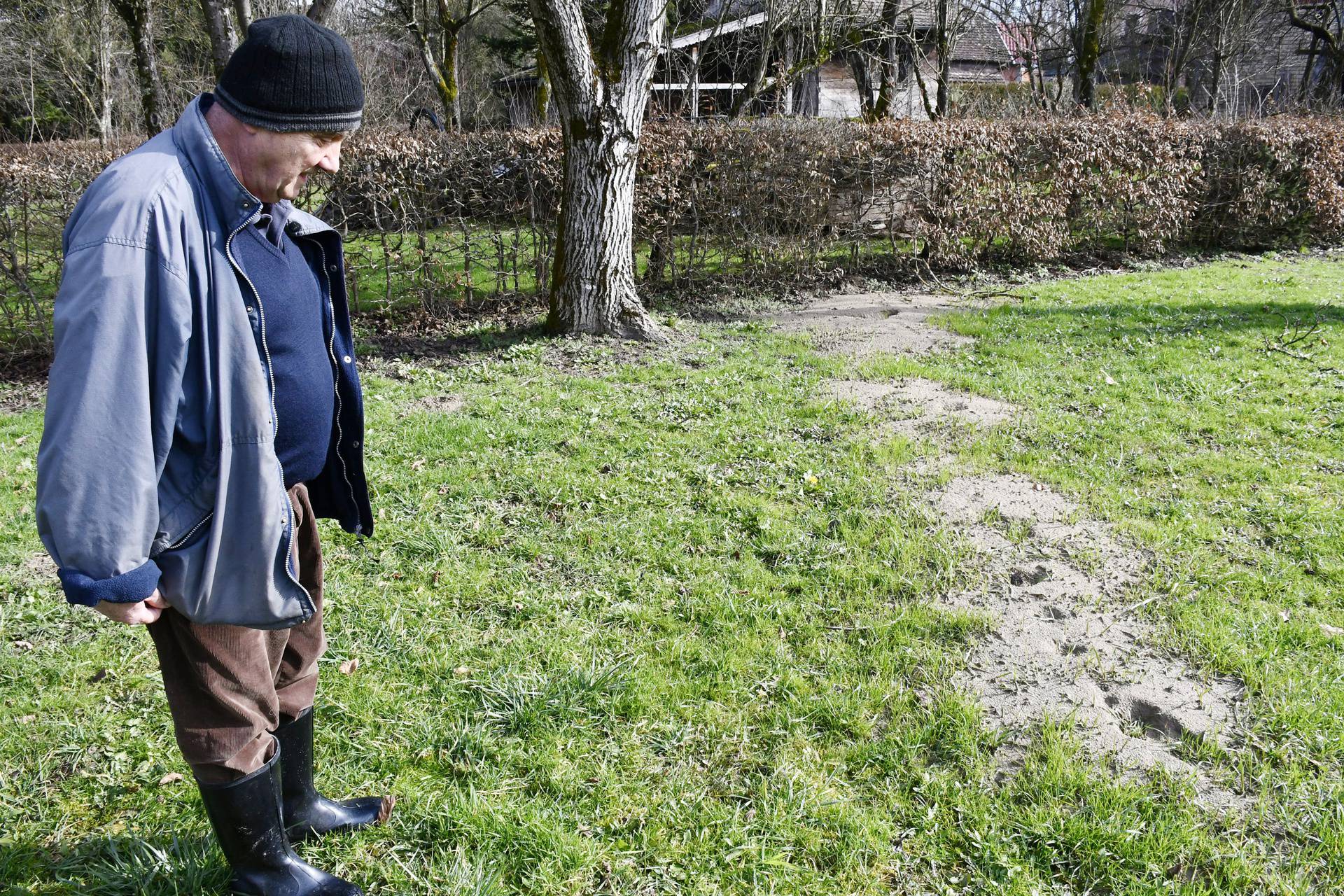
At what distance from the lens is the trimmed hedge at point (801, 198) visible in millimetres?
8242

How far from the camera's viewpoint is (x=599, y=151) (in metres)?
7.78

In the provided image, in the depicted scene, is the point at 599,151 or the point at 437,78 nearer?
the point at 599,151

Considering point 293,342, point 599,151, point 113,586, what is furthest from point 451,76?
point 113,586

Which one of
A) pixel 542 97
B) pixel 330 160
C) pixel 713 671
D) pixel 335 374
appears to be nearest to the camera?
pixel 330 160

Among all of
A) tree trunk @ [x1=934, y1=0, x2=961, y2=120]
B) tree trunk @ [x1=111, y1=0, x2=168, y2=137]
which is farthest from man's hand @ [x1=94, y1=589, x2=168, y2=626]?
tree trunk @ [x1=934, y1=0, x2=961, y2=120]

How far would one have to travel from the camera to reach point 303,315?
219cm

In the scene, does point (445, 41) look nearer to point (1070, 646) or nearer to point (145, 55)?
point (145, 55)

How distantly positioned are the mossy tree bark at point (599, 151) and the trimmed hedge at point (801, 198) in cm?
112

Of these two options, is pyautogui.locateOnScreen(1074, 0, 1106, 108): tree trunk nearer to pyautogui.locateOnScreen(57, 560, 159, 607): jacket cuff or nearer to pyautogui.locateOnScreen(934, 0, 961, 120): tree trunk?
pyautogui.locateOnScreen(934, 0, 961, 120): tree trunk

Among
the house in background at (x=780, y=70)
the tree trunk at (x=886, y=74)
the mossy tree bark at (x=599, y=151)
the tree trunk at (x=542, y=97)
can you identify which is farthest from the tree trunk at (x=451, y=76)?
the mossy tree bark at (x=599, y=151)

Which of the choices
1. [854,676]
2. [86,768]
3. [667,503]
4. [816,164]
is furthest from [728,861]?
[816,164]

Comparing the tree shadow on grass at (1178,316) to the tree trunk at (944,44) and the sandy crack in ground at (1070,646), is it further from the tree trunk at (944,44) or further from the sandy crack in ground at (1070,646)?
the tree trunk at (944,44)

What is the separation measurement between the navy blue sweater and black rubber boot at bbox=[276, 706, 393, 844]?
0.77 metres

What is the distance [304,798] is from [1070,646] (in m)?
2.90
